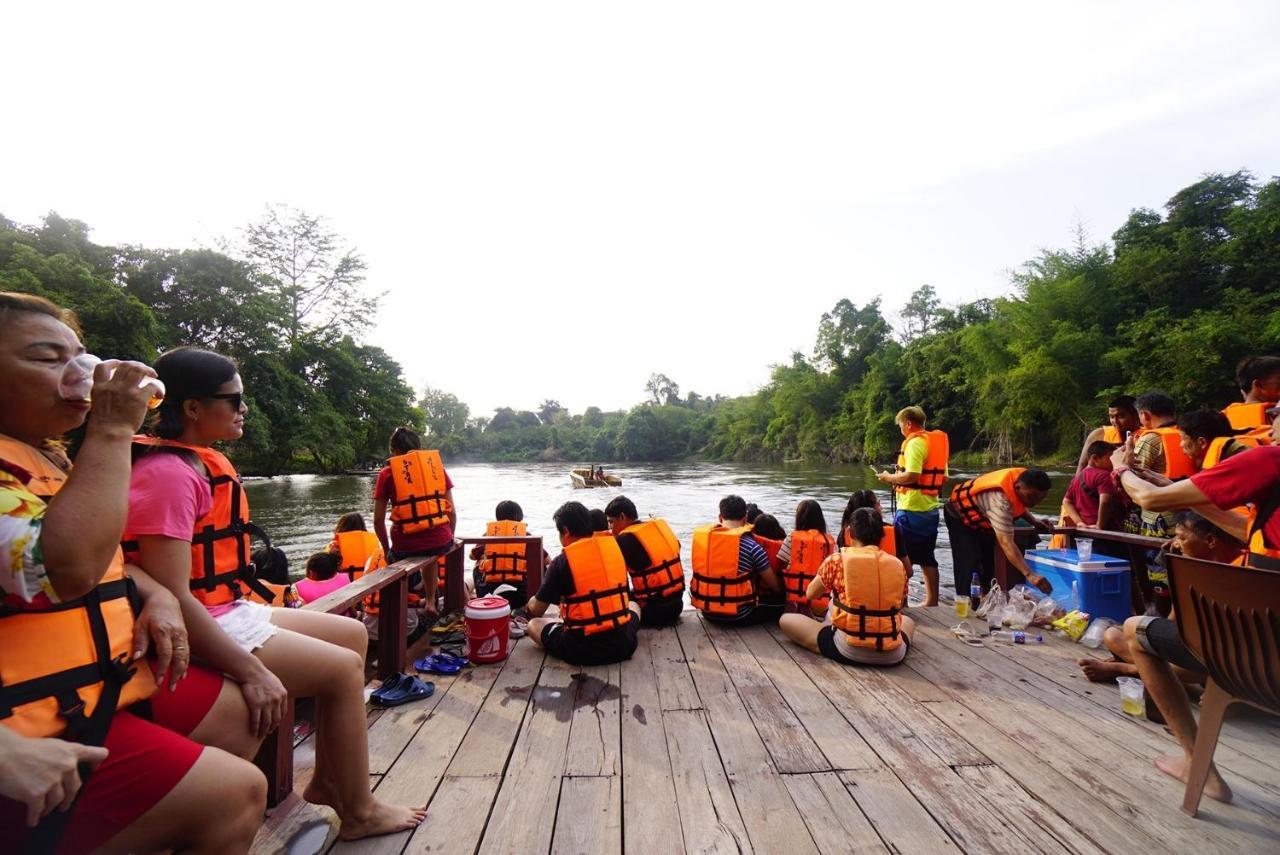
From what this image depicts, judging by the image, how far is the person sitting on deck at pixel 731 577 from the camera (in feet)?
12.6

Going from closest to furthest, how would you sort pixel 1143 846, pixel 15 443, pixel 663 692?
pixel 15 443, pixel 1143 846, pixel 663 692

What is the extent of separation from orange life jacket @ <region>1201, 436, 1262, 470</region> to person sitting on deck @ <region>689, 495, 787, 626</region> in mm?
2325

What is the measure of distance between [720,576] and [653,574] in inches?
16.6

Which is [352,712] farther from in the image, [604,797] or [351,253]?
[351,253]

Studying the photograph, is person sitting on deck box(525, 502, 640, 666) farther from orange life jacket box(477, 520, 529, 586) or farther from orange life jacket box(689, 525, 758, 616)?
orange life jacket box(477, 520, 529, 586)

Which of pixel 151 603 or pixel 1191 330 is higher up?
pixel 1191 330

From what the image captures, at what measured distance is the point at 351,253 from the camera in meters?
27.7

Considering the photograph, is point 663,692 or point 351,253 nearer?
point 663,692

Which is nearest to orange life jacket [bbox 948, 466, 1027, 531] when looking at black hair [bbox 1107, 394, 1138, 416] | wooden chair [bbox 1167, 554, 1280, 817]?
black hair [bbox 1107, 394, 1138, 416]

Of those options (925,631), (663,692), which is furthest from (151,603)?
(925,631)

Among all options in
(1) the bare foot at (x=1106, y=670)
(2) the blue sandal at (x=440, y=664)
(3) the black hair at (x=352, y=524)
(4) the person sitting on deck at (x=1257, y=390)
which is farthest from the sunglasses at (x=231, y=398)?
(4) the person sitting on deck at (x=1257, y=390)

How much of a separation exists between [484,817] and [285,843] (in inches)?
20.7

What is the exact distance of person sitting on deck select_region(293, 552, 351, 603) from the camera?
421 centimetres

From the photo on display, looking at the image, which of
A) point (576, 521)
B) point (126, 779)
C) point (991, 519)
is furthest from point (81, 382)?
point (991, 519)
